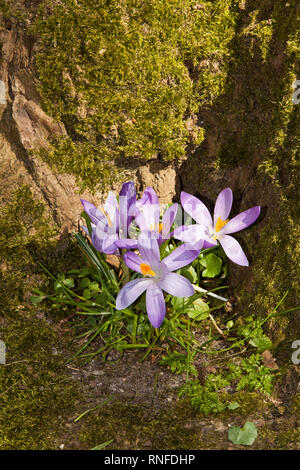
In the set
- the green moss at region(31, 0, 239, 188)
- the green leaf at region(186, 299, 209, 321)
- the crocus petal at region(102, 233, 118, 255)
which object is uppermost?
the green moss at region(31, 0, 239, 188)

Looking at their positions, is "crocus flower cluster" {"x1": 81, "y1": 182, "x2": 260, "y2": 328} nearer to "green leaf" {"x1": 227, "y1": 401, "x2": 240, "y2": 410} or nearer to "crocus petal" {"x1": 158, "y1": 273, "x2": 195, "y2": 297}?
"crocus petal" {"x1": 158, "y1": 273, "x2": 195, "y2": 297}

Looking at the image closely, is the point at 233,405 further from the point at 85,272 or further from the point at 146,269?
the point at 85,272

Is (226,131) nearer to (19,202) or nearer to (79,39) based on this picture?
(79,39)

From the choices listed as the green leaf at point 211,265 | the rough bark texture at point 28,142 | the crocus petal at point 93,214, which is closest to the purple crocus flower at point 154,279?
the crocus petal at point 93,214

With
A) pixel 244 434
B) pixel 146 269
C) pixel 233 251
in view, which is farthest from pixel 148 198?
pixel 244 434

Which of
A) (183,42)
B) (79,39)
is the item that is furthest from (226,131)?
(79,39)

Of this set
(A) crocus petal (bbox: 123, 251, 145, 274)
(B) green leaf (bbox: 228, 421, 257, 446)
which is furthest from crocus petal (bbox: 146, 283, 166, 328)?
(B) green leaf (bbox: 228, 421, 257, 446)

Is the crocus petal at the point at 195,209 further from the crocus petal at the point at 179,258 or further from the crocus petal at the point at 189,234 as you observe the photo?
the crocus petal at the point at 179,258
